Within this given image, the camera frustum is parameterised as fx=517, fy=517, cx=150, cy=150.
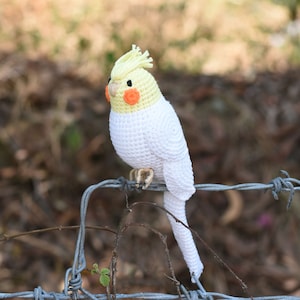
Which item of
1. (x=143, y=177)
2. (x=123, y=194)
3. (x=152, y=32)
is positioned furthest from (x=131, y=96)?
(x=152, y=32)

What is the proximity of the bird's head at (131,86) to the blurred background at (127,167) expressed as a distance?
0.76m

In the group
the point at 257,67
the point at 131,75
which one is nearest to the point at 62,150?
the point at 131,75

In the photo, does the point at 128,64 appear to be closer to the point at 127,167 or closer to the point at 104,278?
the point at 104,278

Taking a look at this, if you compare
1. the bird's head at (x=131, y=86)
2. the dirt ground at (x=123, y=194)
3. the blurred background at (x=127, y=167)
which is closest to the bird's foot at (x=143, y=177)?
the bird's head at (x=131, y=86)

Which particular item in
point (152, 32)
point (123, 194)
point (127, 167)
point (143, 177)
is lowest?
point (143, 177)

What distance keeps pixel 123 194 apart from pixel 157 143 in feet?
4.38

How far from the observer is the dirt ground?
6.29ft

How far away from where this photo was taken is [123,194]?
2.11 m

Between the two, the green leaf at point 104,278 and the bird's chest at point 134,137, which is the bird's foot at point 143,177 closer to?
the bird's chest at point 134,137

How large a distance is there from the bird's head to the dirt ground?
3.17 feet

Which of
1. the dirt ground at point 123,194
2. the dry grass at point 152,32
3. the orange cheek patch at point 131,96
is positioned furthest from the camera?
the dry grass at point 152,32

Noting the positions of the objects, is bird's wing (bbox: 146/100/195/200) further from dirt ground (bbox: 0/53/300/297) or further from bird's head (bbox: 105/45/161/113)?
dirt ground (bbox: 0/53/300/297)

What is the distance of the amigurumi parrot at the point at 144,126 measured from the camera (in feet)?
2.60

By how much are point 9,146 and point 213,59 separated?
1.68 meters
